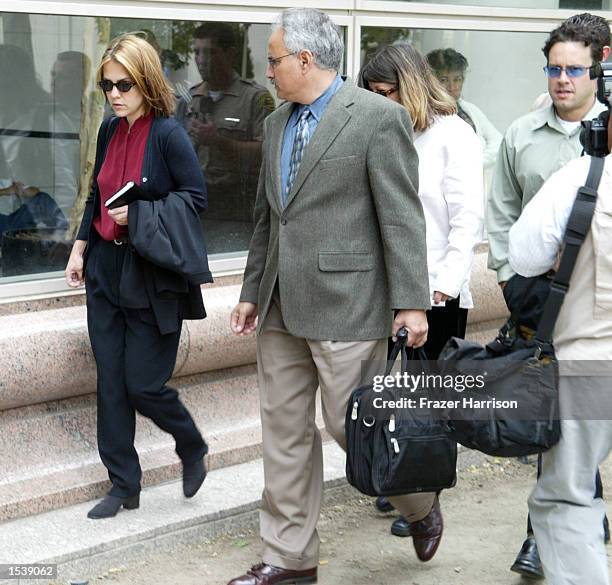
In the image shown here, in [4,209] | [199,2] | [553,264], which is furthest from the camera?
[199,2]

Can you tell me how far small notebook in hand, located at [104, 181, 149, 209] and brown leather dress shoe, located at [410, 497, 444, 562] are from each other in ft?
5.41

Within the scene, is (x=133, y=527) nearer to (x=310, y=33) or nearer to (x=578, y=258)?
(x=310, y=33)

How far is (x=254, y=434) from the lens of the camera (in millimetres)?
5715

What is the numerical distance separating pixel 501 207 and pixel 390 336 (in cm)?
92

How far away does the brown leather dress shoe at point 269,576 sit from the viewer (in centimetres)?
439

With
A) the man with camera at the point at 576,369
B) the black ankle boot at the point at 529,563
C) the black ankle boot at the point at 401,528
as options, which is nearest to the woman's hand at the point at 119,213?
the man with camera at the point at 576,369

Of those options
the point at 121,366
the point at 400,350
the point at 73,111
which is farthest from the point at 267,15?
the point at 400,350

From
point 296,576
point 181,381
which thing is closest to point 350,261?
point 296,576

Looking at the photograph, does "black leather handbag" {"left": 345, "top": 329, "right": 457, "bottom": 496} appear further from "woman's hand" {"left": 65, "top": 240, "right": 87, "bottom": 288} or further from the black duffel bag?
"woman's hand" {"left": 65, "top": 240, "right": 87, "bottom": 288}

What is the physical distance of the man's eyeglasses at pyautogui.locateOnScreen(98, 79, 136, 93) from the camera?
180 inches

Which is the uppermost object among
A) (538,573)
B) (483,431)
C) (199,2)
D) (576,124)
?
(199,2)

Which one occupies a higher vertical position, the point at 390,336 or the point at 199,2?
the point at 199,2

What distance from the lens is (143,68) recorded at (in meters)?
4.59

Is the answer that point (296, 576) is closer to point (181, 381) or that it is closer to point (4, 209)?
point (181, 381)
